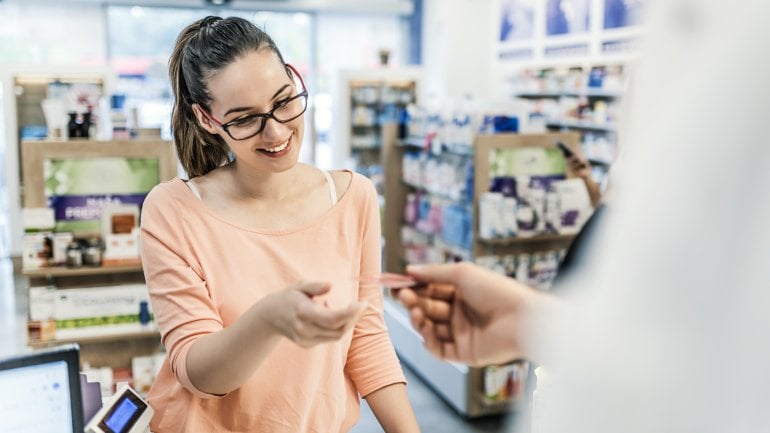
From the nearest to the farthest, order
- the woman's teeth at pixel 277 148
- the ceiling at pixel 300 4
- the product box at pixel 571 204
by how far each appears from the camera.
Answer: the woman's teeth at pixel 277 148
the product box at pixel 571 204
the ceiling at pixel 300 4

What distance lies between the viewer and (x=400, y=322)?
5.34 m

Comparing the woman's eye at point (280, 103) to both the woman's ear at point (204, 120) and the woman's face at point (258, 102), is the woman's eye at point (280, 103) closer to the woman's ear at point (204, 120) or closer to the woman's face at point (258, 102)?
the woman's face at point (258, 102)

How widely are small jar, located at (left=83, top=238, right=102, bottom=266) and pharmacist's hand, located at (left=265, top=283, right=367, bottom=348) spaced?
268 centimetres

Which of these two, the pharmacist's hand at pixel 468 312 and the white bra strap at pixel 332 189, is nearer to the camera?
the pharmacist's hand at pixel 468 312

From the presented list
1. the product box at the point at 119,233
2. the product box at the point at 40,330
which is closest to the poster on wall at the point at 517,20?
the product box at the point at 119,233

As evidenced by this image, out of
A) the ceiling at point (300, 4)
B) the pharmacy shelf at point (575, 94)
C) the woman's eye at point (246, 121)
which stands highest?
the ceiling at point (300, 4)

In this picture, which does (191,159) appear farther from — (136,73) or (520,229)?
(136,73)

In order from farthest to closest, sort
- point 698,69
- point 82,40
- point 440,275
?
point 82,40, point 440,275, point 698,69

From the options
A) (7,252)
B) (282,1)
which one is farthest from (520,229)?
(282,1)

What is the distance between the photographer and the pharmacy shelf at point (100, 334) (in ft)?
11.6

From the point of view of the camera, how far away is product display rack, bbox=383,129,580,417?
4.16 metres

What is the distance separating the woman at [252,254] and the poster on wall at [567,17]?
7781mm

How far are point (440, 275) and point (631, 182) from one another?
14.8 inches

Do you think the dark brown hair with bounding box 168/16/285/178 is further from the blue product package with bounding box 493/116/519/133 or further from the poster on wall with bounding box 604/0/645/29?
the poster on wall with bounding box 604/0/645/29
